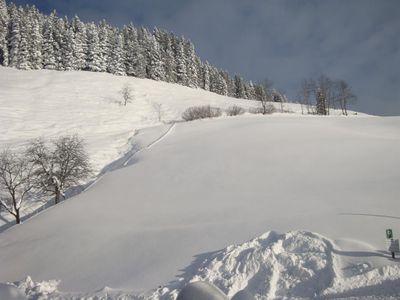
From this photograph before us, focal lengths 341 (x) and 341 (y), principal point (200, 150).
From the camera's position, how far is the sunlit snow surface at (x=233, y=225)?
9.06m

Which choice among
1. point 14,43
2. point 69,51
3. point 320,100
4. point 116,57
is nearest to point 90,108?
point 116,57

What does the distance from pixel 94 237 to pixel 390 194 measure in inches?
466

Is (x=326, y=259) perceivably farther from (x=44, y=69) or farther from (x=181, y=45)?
(x=181, y=45)

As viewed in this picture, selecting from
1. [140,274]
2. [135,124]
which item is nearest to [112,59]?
[135,124]

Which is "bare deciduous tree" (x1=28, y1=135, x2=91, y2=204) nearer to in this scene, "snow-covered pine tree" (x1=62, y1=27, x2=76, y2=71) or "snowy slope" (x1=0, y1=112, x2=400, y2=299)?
"snowy slope" (x1=0, y1=112, x2=400, y2=299)

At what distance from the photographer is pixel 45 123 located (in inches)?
2035

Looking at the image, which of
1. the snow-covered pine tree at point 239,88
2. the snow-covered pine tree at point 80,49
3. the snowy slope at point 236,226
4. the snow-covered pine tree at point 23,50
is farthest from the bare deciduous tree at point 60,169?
the snow-covered pine tree at point 239,88

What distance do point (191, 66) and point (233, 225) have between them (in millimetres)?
88478

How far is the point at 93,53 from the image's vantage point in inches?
3248

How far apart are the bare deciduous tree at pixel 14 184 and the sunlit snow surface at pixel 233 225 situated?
28.4 feet

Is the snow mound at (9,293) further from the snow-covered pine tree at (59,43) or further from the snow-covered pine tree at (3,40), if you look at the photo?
the snow-covered pine tree at (3,40)

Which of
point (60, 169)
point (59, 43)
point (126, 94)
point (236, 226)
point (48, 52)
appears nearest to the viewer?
point (236, 226)

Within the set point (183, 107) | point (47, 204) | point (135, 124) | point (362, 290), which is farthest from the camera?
point (183, 107)

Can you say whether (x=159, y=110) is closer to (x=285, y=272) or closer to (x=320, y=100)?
(x=320, y=100)
